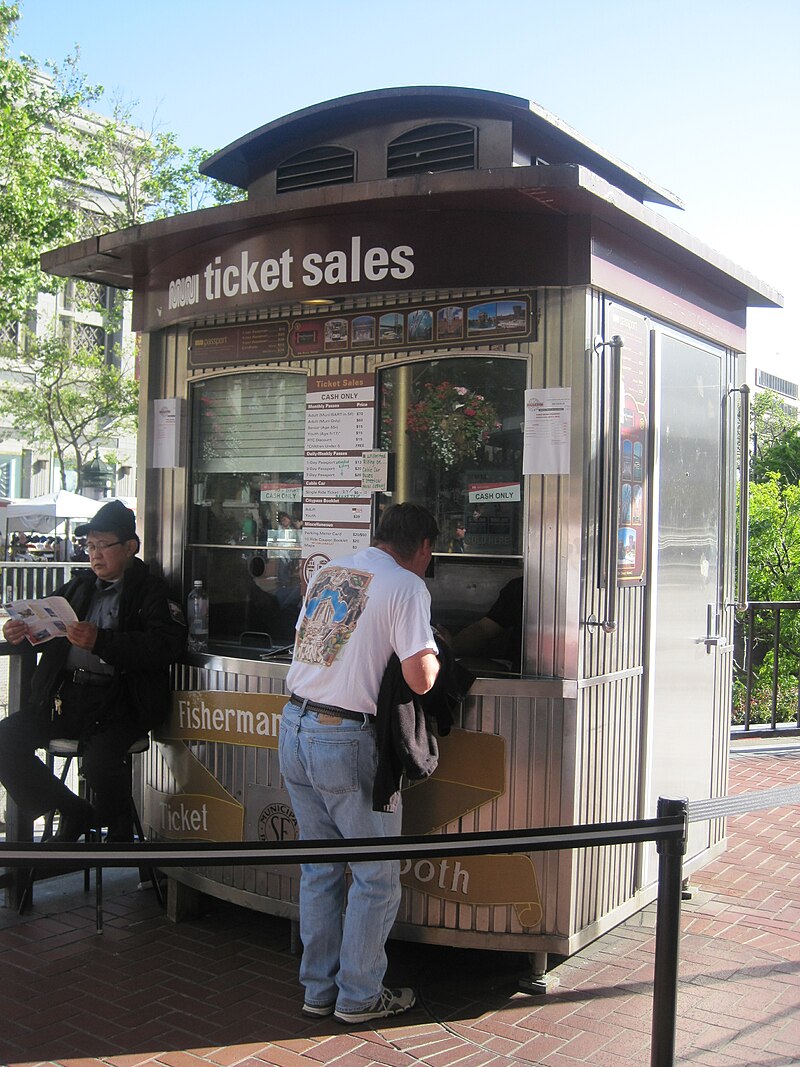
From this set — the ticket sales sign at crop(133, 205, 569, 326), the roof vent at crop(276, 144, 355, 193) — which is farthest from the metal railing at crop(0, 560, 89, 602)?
the ticket sales sign at crop(133, 205, 569, 326)

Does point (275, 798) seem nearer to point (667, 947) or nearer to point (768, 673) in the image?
point (667, 947)

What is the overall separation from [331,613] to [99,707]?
168 centimetres

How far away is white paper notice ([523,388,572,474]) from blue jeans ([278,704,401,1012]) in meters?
1.38

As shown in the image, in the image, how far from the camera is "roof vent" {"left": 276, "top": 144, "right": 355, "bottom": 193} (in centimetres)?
539

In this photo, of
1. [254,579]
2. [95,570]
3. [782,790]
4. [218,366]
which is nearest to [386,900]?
[782,790]

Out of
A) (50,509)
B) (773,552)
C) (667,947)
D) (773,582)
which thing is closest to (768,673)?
(773,582)

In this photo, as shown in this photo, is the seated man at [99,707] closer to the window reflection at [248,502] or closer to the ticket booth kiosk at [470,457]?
the ticket booth kiosk at [470,457]

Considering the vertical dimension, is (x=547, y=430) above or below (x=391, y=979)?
above

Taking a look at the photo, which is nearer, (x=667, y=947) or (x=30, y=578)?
(x=667, y=947)

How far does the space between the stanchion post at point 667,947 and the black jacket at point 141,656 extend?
2939mm

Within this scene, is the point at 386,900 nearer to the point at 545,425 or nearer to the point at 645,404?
the point at 545,425

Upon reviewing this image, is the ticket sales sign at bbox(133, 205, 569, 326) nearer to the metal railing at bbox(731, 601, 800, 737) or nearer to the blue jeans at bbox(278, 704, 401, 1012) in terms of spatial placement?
the blue jeans at bbox(278, 704, 401, 1012)

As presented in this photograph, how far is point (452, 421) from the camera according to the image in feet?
16.5

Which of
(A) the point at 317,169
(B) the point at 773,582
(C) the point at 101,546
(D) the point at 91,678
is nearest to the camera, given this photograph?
(D) the point at 91,678
